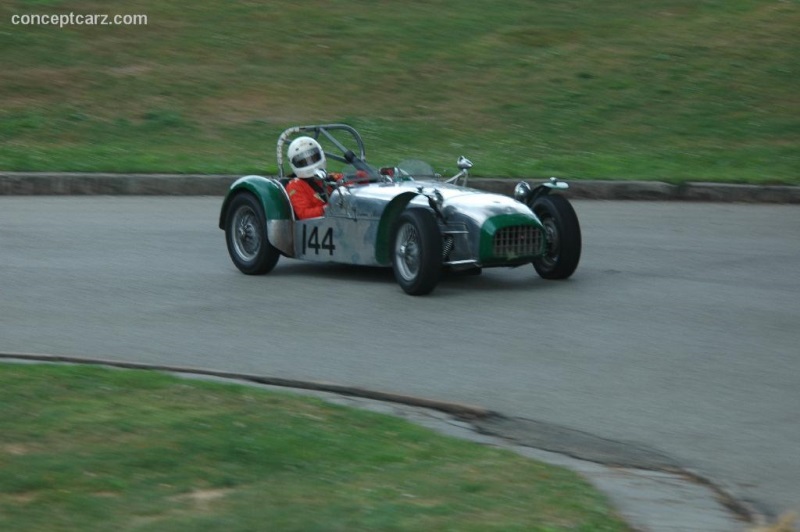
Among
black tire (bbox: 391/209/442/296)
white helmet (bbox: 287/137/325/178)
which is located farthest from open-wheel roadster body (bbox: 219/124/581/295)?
white helmet (bbox: 287/137/325/178)

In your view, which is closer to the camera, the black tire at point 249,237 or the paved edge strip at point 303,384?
the paved edge strip at point 303,384

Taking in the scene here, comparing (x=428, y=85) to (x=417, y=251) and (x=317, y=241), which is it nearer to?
(x=317, y=241)

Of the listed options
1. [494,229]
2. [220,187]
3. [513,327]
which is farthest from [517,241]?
[220,187]

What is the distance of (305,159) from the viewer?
11438 millimetres

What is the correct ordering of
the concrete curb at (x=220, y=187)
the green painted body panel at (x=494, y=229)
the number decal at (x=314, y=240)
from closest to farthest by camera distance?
the green painted body panel at (x=494, y=229) < the number decal at (x=314, y=240) < the concrete curb at (x=220, y=187)

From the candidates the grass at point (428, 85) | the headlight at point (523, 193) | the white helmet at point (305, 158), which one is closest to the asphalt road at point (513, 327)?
the headlight at point (523, 193)

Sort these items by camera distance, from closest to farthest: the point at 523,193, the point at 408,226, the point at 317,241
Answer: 1. the point at 408,226
2. the point at 523,193
3. the point at 317,241

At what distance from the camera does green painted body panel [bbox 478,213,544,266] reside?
10102mm

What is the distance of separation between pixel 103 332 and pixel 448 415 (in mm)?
3049

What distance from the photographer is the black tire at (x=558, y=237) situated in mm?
10703

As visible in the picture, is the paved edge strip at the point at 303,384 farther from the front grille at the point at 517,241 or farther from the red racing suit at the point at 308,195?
the red racing suit at the point at 308,195

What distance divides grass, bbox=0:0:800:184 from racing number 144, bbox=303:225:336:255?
6434mm

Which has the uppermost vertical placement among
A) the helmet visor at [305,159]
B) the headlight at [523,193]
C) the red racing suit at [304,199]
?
the helmet visor at [305,159]

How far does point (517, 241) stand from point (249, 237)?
2525 millimetres
